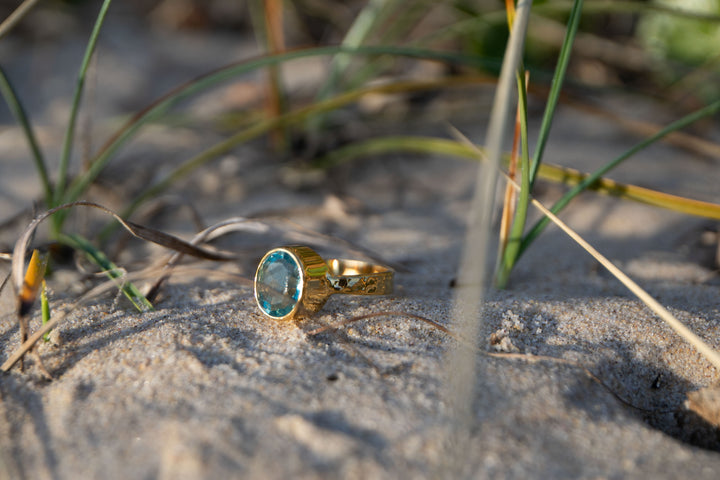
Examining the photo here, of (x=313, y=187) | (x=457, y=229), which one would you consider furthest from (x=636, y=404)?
(x=313, y=187)

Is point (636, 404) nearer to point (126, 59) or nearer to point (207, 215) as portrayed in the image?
point (207, 215)

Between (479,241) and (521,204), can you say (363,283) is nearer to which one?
(521,204)

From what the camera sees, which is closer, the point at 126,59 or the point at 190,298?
the point at 190,298

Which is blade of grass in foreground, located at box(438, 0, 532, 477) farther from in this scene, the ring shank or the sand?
the ring shank

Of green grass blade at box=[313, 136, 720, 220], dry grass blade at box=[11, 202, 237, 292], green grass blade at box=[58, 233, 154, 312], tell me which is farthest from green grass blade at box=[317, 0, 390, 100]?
green grass blade at box=[58, 233, 154, 312]

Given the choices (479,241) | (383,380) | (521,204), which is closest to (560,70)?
(521,204)

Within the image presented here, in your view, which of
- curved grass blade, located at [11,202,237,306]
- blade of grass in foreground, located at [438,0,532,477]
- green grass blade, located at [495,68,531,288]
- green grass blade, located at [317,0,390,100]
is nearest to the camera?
blade of grass in foreground, located at [438,0,532,477]

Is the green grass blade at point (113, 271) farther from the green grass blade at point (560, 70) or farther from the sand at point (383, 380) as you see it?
the green grass blade at point (560, 70)
